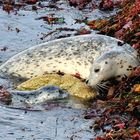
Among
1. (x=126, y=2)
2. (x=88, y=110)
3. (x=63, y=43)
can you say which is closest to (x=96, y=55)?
(x=63, y=43)

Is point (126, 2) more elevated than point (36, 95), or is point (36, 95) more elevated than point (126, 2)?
point (36, 95)

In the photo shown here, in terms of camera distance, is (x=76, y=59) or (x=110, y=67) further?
(x=76, y=59)

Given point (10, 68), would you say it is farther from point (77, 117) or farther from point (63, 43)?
point (77, 117)

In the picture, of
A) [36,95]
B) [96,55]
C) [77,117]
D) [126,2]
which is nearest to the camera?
[77,117]

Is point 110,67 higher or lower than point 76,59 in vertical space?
higher

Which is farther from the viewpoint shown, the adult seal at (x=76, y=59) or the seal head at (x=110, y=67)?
the adult seal at (x=76, y=59)

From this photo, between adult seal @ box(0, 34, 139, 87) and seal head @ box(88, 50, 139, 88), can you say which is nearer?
seal head @ box(88, 50, 139, 88)

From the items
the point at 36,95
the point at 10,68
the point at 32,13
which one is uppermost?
the point at 36,95

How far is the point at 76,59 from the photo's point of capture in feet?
31.9

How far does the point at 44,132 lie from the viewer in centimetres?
684

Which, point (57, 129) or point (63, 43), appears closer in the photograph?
point (57, 129)

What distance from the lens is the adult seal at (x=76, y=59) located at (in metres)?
8.90

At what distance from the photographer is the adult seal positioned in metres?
8.90

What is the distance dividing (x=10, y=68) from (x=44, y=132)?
11.1 feet
